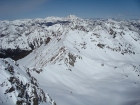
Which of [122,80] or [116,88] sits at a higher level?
[122,80]

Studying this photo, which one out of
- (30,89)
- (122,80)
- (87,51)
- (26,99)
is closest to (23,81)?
(30,89)

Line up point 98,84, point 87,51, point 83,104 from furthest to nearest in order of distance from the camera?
point 87,51
point 98,84
point 83,104

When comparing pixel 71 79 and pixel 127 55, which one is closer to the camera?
pixel 71 79

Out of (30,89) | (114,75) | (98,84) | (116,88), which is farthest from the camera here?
(114,75)

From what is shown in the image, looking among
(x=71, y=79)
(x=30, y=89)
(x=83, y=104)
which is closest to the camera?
(x=30, y=89)

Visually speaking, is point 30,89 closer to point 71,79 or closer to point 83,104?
point 83,104

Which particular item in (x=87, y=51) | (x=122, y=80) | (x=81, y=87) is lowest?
(x=81, y=87)

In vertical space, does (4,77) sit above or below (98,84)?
below

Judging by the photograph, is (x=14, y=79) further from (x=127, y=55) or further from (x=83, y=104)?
(x=127, y=55)

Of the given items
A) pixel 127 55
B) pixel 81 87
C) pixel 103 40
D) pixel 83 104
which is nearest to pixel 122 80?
pixel 81 87
